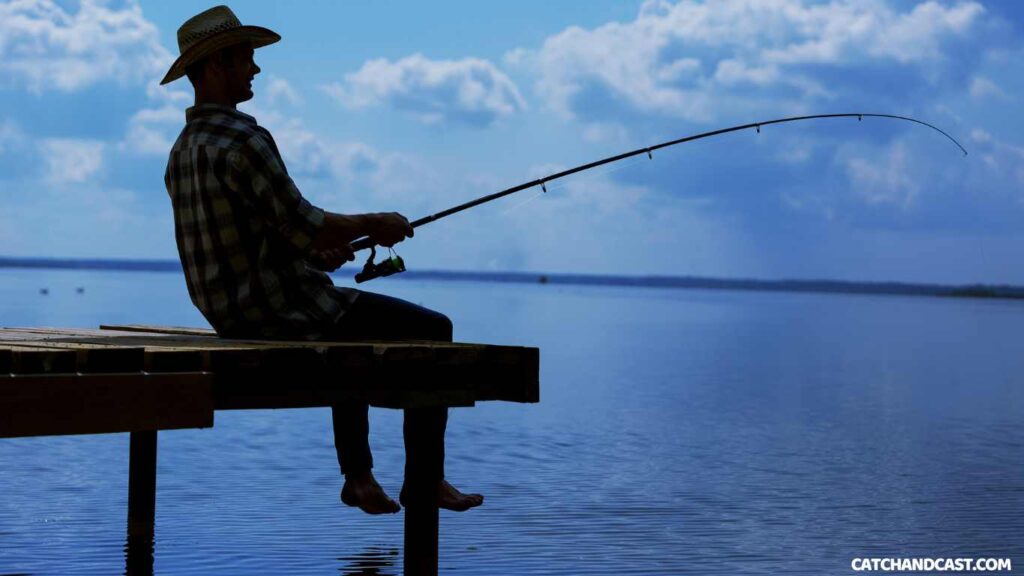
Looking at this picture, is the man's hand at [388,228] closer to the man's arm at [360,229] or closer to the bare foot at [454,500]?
the man's arm at [360,229]

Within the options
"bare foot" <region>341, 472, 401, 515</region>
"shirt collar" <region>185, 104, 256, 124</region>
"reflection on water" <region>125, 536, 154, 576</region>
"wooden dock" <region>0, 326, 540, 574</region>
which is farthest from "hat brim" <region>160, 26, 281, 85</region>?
"reflection on water" <region>125, 536, 154, 576</region>

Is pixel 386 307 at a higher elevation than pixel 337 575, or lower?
higher

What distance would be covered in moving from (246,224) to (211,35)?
75 centimetres

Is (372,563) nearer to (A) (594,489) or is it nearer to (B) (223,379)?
(B) (223,379)

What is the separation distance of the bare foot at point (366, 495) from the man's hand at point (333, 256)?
0.93 metres

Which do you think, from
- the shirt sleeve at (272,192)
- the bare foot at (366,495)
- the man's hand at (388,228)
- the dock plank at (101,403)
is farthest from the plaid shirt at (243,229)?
the dock plank at (101,403)

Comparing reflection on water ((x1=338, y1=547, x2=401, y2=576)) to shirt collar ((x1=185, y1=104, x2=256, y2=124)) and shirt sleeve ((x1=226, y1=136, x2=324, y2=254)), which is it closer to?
shirt sleeve ((x1=226, y1=136, x2=324, y2=254))

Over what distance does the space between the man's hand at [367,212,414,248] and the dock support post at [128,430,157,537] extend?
6.26ft

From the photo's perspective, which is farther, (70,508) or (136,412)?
(70,508)

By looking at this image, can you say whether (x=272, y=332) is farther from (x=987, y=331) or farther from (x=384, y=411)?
(x=987, y=331)

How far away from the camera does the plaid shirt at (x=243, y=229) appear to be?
19.0 feet

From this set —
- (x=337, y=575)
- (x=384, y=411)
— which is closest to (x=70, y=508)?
(x=337, y=575)

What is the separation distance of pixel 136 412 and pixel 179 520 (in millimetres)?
3176

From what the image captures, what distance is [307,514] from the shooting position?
8.30m
